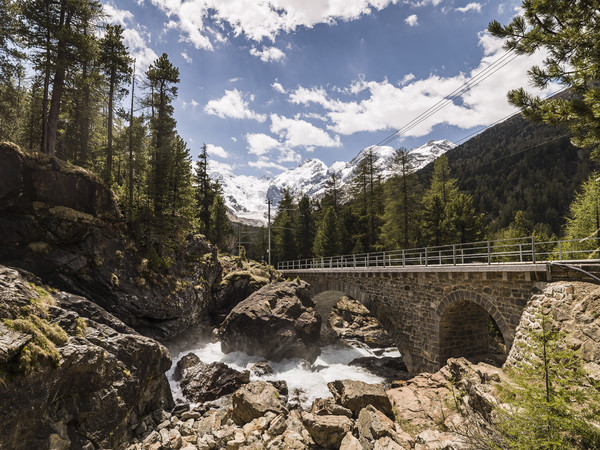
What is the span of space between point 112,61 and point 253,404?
2778cm

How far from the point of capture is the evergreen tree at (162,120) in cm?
2605

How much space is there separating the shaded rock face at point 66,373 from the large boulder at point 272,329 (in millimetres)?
8768

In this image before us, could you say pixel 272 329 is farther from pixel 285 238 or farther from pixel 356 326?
pixel 285 238

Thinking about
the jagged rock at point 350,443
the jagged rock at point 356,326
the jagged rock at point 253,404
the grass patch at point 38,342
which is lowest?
the jagged rock at point 356,326

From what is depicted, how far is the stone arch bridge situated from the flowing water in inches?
182

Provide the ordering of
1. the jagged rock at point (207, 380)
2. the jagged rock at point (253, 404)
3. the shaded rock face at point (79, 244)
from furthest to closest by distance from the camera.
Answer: the jagged rock at point (207, 380) → the shaded rock face at point (79, 244) → the jagged rock at point (253, 404)

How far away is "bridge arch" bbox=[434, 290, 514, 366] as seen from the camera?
48.9ft

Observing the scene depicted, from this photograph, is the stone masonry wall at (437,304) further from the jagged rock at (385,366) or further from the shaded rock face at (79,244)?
the shaded rock face at (79,244)

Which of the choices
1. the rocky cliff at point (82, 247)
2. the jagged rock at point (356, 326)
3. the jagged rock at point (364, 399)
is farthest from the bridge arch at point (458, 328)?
the rocky cliff at point (82, 247)

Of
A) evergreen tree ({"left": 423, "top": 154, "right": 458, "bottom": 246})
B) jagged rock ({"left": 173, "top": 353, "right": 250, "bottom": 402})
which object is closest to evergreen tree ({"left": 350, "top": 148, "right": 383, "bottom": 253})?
evergreen tree ({"left": 423, "top": 154, "right": 458, "bottom": 246})

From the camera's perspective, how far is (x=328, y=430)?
9953 millimetres

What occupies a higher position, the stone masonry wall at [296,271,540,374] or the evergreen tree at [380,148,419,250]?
the evergreen tree at [380,148,419,250]

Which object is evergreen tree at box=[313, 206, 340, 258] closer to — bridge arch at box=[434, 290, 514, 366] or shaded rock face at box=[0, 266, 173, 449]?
bridge arch at box=[434, 290, 514, 366]

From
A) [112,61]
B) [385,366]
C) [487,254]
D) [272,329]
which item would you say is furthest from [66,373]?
[112,61]
